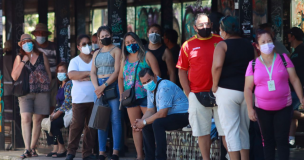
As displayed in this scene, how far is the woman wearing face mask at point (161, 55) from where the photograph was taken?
848 centimetres

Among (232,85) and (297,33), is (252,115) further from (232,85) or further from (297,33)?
(297,33)

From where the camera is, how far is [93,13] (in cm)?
1511

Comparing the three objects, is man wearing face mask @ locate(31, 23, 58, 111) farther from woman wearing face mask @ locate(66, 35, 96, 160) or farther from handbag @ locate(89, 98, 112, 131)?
handbag @ locate(89, 98, 112, 131)

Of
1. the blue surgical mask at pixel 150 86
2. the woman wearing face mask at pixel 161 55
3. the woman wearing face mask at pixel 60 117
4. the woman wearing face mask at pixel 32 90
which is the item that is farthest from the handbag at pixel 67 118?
the blue surgical mask at pixel 150 86

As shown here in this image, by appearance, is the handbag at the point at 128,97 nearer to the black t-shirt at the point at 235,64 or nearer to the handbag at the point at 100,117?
the handbag at the point at 100,117

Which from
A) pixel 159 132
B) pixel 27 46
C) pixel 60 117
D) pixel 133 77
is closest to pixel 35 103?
pixel 60 117

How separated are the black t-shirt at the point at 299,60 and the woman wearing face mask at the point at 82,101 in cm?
318

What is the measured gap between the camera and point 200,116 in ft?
22.8

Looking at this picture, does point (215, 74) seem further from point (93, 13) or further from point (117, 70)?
point (93, 13)

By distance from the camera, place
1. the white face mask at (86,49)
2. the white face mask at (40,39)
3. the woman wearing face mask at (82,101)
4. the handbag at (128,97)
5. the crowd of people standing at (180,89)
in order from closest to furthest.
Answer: the crowd of people standing at (180,89)
the handbag at (128,97)
the woman wearing face mask at (82,101)
the white face mask at (86,49)
the white face mask at (40,39)

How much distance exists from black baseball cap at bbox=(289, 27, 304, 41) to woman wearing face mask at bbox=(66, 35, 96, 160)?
332 centimetres

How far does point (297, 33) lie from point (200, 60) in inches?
120

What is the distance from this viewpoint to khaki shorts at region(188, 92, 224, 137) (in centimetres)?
694

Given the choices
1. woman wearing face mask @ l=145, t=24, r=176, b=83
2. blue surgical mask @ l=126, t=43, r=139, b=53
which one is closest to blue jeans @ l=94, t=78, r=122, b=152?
blue surgical mask @ l=126, t=43, r=139, b=53
